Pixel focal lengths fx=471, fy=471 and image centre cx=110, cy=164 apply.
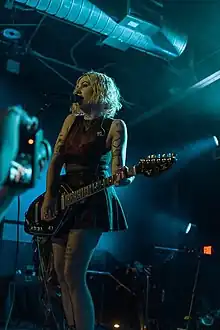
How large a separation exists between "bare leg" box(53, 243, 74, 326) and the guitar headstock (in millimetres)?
548

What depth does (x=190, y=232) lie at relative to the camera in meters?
6.47

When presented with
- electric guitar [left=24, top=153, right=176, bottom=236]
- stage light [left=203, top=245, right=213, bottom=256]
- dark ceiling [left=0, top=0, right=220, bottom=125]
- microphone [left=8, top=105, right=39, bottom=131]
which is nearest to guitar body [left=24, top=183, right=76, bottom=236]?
electric guitar [left=24, top=153, right=176, bottom=236]

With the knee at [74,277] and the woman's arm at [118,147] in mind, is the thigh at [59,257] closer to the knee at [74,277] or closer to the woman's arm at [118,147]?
the knee at [74,277]

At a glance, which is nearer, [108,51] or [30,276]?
[30,276]

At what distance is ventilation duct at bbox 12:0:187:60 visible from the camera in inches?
150

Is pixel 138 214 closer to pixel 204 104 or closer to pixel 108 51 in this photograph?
pixel 204 104

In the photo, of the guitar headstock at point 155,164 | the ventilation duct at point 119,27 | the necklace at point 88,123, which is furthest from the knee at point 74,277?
the ventilation duct at point 119,27

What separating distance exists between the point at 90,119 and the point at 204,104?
409 cm

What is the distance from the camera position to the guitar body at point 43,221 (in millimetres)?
2303

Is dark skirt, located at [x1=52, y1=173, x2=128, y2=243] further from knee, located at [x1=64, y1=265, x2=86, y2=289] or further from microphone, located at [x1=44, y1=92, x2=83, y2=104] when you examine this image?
microphone, located at [x1=44, y1=92, x2=83, y2=104]

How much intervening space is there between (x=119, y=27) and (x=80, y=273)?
274cm

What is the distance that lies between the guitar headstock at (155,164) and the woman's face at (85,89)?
0.45 metres

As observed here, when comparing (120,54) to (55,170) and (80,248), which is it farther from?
(80,248)

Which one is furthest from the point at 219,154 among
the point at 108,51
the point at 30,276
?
the point at 30,276
